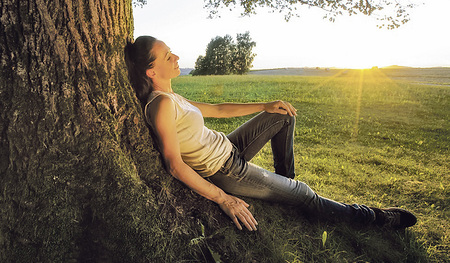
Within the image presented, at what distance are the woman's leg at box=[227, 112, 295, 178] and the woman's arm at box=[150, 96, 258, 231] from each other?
103 cm

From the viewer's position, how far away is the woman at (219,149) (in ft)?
8.64

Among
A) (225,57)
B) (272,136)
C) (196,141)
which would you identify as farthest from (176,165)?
(225,57)

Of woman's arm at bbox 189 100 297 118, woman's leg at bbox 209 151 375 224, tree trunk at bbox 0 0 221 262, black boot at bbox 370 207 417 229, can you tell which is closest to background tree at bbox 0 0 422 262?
tree trunk at bbox 0 0 221 262

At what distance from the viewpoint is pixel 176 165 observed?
2611 mm

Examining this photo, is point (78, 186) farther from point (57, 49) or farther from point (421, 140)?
point (421, 140)

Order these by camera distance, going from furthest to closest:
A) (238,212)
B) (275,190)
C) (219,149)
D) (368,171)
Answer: (368,171)
(275,190)
(219,149)
(238,212)

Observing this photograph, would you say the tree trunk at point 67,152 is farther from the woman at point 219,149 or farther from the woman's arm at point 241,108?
the woman's arm at point 241,108

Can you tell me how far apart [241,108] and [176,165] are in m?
1.52

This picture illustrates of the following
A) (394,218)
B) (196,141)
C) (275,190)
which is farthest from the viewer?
(394,218)

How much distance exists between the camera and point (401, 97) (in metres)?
16.1

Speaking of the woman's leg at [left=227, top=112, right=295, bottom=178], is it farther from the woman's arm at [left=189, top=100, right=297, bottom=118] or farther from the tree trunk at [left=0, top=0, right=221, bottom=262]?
the tree trunk at [left=0, top=0, right=221, bottom=262]

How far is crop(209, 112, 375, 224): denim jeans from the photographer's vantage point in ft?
10.1

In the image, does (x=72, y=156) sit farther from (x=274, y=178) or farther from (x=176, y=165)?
(x=274, y=178)

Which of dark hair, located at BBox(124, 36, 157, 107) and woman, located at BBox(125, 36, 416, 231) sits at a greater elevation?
dark hair, located at BBox(124, 36, 157, 107)
